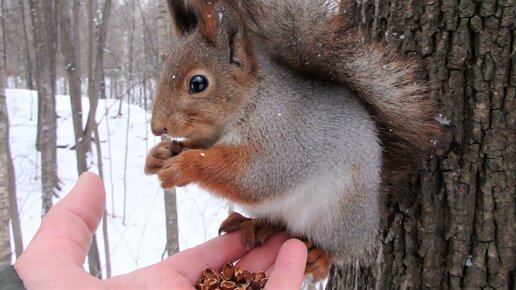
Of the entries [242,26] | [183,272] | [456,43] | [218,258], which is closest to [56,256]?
[183,272]

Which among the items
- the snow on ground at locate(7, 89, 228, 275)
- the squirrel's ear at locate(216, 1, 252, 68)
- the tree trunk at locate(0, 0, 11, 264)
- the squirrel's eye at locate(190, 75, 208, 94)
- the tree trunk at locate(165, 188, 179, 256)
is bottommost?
the snow on ground at locate(7, 89, 228, 275)

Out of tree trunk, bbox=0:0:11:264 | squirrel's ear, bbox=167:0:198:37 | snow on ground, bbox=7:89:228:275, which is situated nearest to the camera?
squirrel's ear, bbox=167:0:198:37

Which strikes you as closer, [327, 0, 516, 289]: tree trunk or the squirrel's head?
[327, 0, 516, 289]: tree trunk

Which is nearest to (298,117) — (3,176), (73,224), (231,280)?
(231,280)

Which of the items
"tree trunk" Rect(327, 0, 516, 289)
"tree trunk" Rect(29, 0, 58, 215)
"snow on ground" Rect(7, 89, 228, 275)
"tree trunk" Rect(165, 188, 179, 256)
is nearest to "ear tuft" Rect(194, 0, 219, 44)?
"tree trunk" Rect(327, 0, 516, 289)

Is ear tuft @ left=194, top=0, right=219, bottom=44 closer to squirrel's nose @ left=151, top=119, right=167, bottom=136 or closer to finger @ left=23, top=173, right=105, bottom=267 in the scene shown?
squirrel's nose @ left=151, top=119, right=167, bottom=136

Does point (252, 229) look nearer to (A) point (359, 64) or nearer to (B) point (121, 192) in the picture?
(A) point (359, 64)

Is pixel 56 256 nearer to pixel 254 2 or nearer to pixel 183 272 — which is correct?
pixel 183 272
